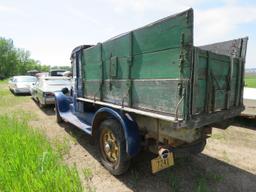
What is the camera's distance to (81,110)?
568cm

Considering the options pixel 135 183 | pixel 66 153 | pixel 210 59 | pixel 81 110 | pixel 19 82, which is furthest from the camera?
pixel 19 82

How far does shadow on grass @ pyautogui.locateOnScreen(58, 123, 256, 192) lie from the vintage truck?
36 cm

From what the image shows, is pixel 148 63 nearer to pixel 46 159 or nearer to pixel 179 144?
pixel 179 144

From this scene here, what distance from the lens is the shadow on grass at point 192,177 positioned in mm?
3316

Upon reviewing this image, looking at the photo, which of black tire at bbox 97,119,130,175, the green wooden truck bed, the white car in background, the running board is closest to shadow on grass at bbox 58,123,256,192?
black tire at bbox 97,119,130,175

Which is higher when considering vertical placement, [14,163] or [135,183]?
[14,163]

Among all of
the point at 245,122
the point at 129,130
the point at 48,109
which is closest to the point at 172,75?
the point at 129,130

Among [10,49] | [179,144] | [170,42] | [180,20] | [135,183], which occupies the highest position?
[10,49]

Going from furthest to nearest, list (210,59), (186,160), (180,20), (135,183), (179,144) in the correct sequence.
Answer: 1. (186,160)
2. (135,183)
3. (179,144)
4. (210,59)
5. (180,20)

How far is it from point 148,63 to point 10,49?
220 feet

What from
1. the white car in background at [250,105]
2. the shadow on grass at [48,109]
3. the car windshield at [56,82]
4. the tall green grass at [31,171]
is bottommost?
the shadow on grass at [48,109]

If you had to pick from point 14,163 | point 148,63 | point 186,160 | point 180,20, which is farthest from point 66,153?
point 180,20

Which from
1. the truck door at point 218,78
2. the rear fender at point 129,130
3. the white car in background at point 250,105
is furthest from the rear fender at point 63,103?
the white car in background at point 250,105

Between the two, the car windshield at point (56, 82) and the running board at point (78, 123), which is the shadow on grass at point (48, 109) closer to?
the car windshield at point (56, 82)
